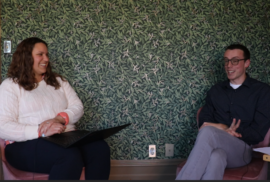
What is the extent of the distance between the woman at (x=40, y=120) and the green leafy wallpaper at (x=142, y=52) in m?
0.48

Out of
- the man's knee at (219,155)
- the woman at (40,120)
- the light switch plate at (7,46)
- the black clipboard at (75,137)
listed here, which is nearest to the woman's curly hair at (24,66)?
the woman at (40,120)

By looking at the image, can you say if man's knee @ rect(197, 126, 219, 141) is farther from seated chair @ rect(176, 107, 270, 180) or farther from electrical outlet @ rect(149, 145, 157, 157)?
electrical outlet @ rect(149, 145, 157, 157)

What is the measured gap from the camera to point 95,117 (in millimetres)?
2957

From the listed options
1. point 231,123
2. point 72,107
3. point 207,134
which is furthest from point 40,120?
point 231,123

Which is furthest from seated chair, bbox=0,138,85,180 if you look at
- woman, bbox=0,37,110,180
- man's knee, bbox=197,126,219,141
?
man's knee, bbox=197,126,219,141

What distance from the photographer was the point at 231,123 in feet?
8.36

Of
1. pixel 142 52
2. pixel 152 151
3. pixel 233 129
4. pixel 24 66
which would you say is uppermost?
pixel 142 52

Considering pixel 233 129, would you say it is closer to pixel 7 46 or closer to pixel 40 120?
pixel 40 120

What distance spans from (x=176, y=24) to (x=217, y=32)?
15.6 inches

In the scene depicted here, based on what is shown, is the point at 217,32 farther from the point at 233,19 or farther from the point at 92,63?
the point at 92,63

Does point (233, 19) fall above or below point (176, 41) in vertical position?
above

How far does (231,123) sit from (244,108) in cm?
16

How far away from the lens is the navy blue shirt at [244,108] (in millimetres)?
2396

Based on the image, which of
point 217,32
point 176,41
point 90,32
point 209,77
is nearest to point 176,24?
point 176,41
